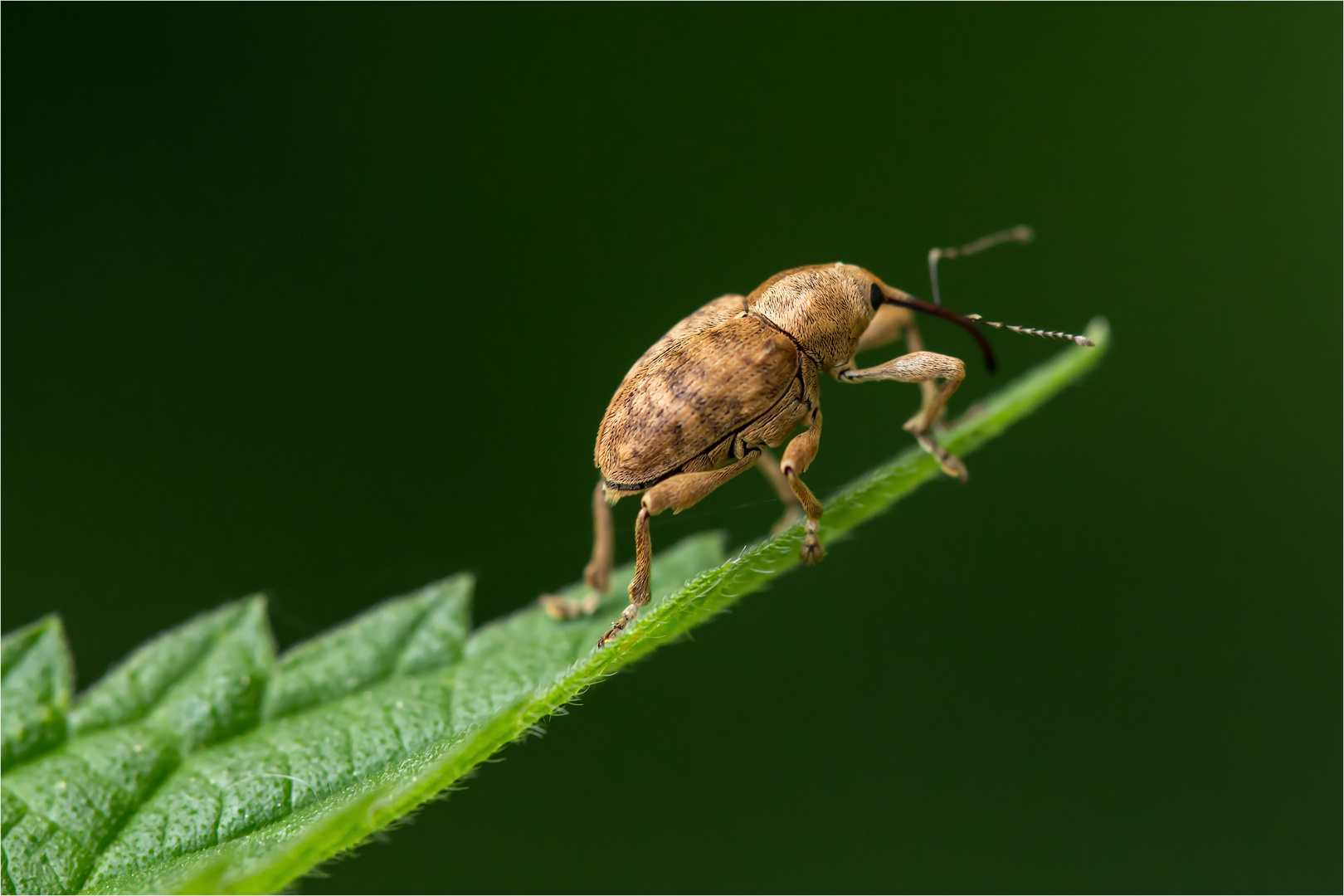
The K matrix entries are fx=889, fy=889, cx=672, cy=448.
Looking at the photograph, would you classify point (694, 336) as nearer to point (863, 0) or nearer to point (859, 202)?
point (859, 202)

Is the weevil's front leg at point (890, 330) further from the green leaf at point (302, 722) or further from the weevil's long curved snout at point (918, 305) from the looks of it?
the green leaf at point (302, 722)

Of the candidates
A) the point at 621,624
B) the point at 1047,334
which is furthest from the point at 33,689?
the point at 1047,334

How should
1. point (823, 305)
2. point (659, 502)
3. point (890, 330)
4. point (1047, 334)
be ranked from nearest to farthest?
point (659, 502)
point (823, 305)
point (1047, 334)
point (890, 330)

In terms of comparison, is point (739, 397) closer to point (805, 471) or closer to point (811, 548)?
point (805, 471)

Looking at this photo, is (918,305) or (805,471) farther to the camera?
(918,305)

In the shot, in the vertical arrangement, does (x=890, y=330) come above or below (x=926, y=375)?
above

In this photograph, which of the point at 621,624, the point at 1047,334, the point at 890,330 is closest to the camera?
the point at 621,624

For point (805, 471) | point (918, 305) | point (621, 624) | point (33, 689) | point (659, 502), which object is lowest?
point (621, 624)
